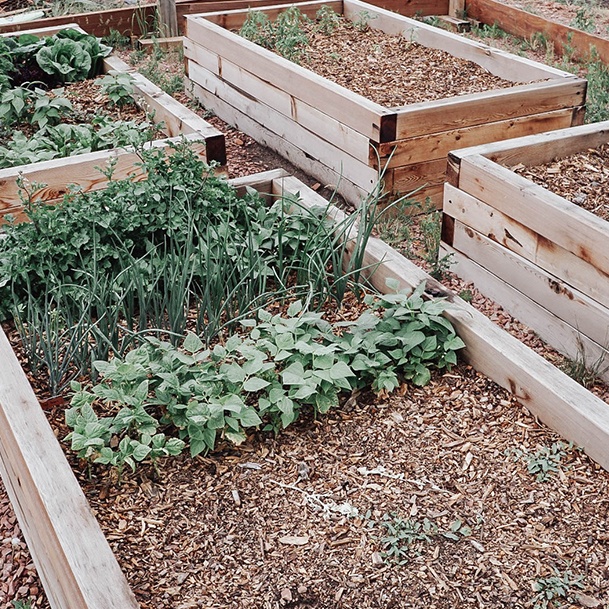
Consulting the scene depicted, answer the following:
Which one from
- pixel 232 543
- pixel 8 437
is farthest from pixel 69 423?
pixel 232 543

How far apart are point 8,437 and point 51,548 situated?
0.42 metres

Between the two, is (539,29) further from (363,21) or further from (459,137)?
(459,137)

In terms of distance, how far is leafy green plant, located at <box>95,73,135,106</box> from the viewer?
462 centimetres

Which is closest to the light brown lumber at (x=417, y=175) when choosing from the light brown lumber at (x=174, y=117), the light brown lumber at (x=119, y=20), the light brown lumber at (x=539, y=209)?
the light brown lumber at (x=539, y=209)

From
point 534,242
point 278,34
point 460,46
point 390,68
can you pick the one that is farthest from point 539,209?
point 278,34

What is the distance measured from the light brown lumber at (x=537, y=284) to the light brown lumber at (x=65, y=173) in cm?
130

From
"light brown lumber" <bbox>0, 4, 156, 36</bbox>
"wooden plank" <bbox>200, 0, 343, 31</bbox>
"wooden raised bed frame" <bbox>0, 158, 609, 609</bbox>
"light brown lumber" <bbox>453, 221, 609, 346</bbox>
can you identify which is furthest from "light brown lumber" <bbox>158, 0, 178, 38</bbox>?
"wooden raised bed frame" <bbox>0, 158, 609, 609</bbox>

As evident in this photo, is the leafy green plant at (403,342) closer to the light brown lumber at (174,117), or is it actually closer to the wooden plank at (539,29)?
the light brown lumber at (174,117)

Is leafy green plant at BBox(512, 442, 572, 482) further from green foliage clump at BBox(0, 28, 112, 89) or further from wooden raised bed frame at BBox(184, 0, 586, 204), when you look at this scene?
green foliage clump at BBox(0, 28, 112, 89)

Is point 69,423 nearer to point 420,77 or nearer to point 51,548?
point 51,548

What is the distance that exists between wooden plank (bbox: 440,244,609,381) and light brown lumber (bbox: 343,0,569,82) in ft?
4.91

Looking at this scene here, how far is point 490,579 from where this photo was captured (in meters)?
1.97

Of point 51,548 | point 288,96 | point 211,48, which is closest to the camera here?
point 51,548

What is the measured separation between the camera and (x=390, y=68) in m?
5.10
